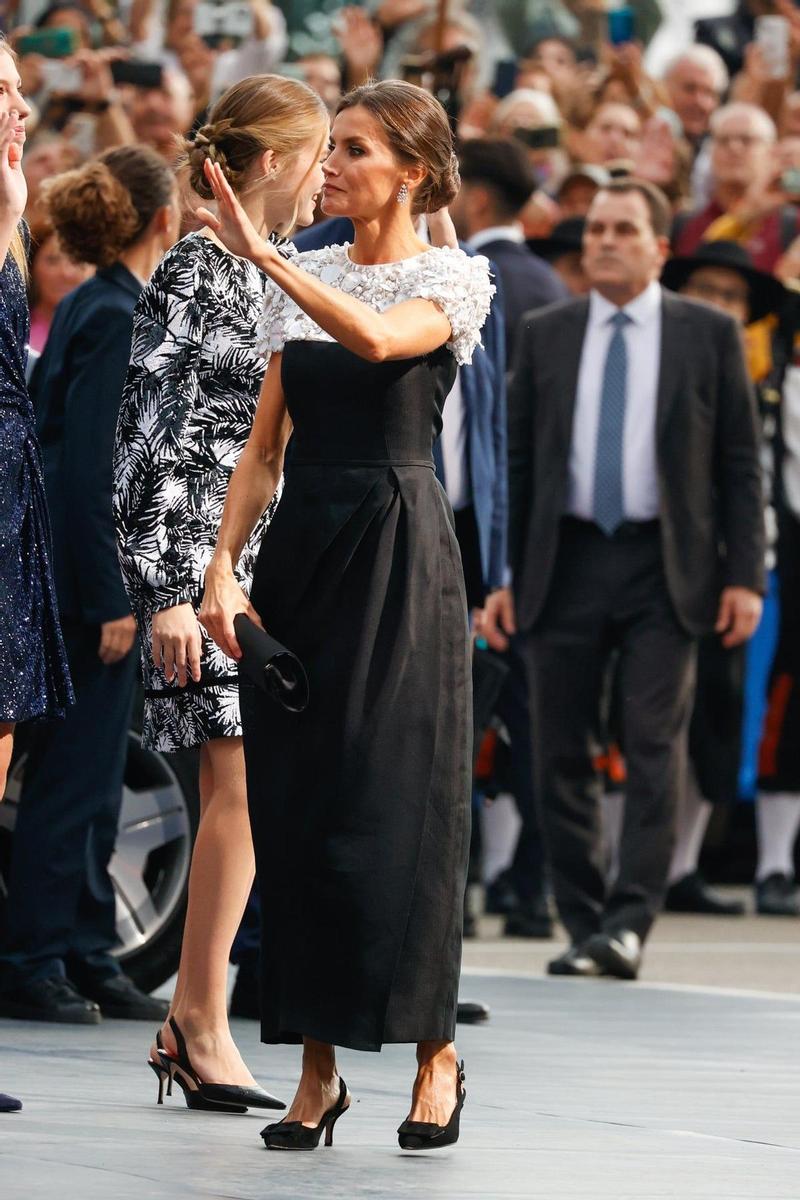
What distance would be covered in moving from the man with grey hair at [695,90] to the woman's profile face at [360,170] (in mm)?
9728

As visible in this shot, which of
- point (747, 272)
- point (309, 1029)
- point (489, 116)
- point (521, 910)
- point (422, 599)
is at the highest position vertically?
point (489, 116)

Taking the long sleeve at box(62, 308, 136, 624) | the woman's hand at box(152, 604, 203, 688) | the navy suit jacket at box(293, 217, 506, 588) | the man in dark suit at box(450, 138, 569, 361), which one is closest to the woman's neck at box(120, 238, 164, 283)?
the long sleeve at box(62, 308, 136, 624)

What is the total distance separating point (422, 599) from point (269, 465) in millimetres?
437

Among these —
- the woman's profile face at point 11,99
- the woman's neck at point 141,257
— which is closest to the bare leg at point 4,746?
the woman's profile face at point 11,99

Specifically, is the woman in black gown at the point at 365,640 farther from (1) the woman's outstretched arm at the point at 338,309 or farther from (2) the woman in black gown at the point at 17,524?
(2) the woman in black gown at the point at 17,524

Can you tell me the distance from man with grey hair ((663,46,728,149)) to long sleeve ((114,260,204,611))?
927cm

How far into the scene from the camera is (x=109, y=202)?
730 centimetres

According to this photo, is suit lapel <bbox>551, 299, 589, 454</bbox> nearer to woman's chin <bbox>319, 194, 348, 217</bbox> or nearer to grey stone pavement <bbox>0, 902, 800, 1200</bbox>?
grey stone pavement <bbox>0, 902, 800, 1200</bbox>

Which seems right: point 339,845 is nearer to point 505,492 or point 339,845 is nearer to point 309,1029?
point 309,1029

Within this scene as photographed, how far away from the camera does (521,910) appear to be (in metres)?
10.3

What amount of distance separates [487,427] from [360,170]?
8.70ft

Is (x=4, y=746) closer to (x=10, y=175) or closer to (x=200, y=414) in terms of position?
(x=200, y=414)

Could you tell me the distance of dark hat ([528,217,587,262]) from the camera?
38.5ft

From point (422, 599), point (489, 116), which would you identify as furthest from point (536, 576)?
point (489, 116)
